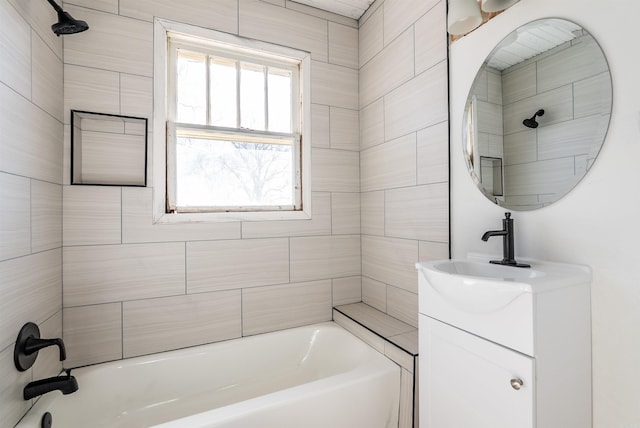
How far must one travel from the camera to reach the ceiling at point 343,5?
2.27m

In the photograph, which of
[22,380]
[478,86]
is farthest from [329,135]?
[22,380]

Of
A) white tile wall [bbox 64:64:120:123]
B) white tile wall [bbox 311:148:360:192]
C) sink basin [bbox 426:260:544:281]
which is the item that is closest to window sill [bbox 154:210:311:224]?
white tile wall [bbox 311:148:360:192]

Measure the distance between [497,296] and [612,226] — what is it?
0.46m

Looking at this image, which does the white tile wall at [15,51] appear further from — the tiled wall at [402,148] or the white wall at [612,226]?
the white wall at [612,226]

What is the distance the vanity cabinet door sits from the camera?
3.18 ft

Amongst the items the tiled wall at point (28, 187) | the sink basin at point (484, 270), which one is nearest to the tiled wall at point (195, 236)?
the tiled wall at point (28, 187)

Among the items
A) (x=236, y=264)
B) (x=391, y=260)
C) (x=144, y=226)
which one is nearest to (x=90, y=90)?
(x=144, y=226)

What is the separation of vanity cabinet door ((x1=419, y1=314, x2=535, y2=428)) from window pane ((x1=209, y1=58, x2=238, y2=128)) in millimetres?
1710

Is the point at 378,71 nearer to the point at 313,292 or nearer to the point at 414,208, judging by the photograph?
the point at 414,208

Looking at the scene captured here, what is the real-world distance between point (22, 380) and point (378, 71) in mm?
2539

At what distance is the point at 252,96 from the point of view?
2215mm

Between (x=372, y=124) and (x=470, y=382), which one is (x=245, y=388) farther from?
(x=372, y=124)

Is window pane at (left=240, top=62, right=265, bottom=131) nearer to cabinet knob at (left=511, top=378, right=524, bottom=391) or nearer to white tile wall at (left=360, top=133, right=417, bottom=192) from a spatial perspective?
white tile wall at (left=360, top=133, right=417, bottom=192)

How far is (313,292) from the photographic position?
2.31 m
